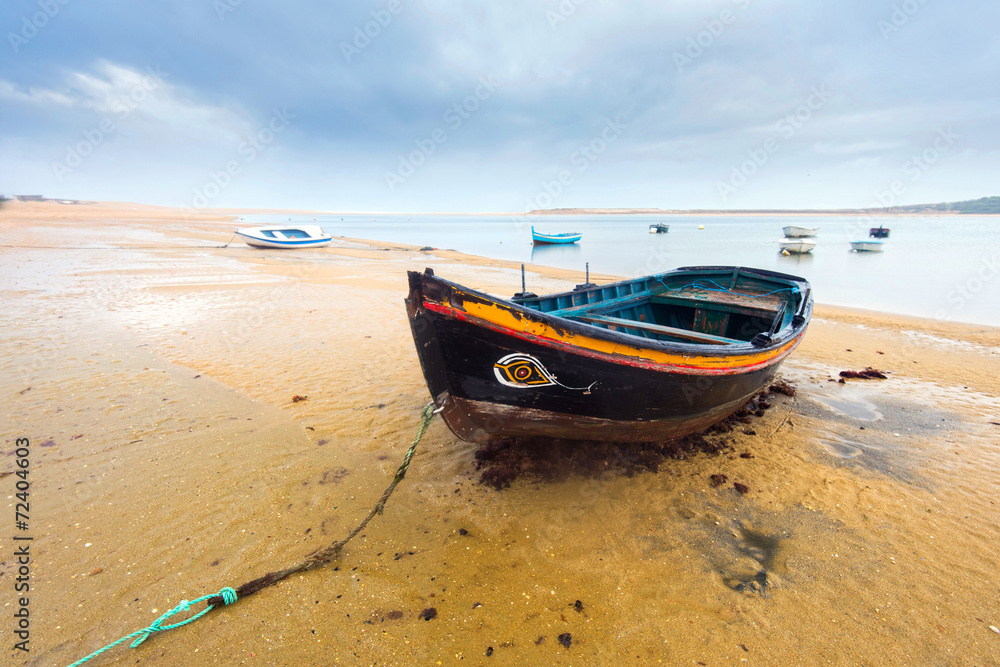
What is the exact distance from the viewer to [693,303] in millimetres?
8070

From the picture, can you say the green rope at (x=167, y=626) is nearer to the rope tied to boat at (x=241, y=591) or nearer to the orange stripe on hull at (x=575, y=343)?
the rope tied to boat at (x=241, y=591)

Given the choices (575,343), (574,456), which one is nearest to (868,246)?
(574,456)

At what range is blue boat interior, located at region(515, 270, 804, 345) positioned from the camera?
279 inches

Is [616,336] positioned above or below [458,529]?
above

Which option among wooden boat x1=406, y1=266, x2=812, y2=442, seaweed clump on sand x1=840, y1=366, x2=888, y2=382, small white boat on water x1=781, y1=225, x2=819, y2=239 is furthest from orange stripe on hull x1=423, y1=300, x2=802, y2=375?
small white boat on water x1=781, y1=225, x2=819, y2=239

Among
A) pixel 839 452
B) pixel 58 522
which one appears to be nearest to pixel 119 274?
pixel 58 522

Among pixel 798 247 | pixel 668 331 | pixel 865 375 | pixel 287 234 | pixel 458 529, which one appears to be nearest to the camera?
pixel 458 529

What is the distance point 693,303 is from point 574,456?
470 centimetres

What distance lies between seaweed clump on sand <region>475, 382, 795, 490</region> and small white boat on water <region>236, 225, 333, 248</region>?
28.3 metres

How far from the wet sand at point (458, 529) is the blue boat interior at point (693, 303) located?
151 centimetres

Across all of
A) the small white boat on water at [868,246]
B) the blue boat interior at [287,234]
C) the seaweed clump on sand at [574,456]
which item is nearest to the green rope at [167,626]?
the seaweed clump on sand at [574,456]

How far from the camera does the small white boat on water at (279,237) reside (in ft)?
90.5

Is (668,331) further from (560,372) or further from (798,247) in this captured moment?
(798,247)

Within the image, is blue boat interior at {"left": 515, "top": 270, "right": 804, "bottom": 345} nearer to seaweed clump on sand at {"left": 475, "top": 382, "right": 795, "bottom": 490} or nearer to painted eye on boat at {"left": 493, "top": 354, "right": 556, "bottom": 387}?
seaweed clump on sand at {"left": 475, "top": 382, "right": 795, "bottom": 490}
